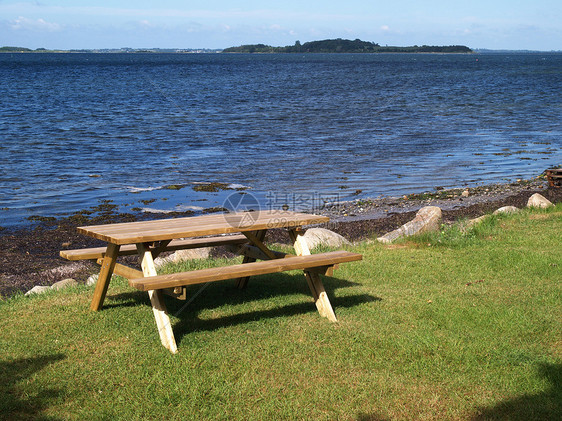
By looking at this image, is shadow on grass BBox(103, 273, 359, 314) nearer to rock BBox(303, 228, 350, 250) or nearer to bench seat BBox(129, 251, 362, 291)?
bench seat BBox(129, 251, 362, 291)

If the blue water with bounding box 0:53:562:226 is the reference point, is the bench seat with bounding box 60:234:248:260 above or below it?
above

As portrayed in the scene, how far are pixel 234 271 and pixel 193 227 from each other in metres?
0.55

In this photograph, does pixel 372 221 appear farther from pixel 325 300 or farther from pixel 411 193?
pixel 325 300

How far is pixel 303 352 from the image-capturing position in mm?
4750

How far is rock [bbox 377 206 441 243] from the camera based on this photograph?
926cm

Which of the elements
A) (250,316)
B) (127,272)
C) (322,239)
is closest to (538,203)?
(322,239)

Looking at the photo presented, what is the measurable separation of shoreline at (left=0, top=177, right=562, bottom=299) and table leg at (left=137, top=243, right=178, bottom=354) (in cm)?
351

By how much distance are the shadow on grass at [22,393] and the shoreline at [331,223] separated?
342 centimetres

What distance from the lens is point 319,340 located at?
5004 mm

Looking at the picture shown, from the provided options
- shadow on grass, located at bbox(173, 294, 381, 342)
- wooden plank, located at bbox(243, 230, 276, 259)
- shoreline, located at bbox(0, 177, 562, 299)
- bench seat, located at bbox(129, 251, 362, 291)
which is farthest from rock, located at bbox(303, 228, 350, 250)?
bench seat, located at bbox(129, 251, 362, 291)

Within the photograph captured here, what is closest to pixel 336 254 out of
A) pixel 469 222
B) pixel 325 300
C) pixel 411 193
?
pixel 325 300

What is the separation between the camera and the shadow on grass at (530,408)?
149 inches

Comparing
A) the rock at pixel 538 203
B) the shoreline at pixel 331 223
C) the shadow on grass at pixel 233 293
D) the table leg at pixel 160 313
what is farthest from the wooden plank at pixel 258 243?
the rock at pixel 538 203

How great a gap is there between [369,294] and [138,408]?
3.06 m
